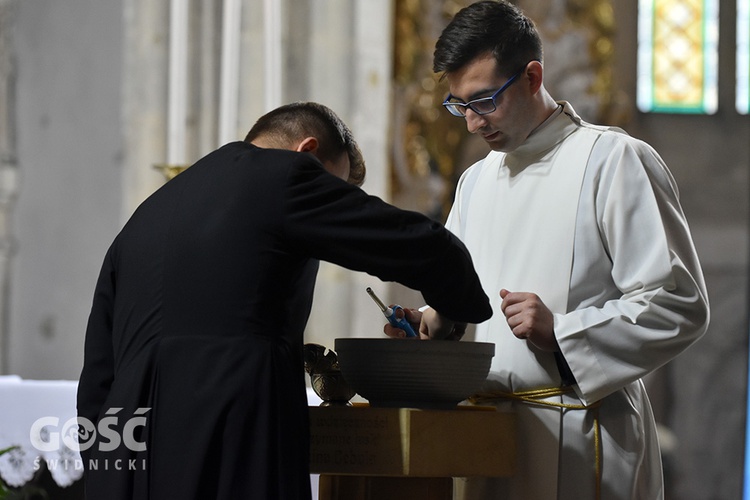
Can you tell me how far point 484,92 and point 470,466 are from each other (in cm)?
90

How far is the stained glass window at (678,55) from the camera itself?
24.8ft

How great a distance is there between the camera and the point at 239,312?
210cm

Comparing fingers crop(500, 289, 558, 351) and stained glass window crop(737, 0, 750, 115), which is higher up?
stained glass window crop(737, 0, 750, 115)

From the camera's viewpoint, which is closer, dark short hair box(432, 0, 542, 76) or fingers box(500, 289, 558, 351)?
fingers box(500, 289, 558, 351)

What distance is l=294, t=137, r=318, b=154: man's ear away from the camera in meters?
2.29

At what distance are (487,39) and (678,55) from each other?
552 cm

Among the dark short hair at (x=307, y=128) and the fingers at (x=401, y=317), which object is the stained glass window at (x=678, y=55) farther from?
the dark short hair at (x=307, y=128)

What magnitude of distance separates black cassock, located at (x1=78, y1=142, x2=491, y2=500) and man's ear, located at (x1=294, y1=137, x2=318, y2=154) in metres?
0.13

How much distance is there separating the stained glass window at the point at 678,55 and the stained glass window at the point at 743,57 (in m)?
0.17

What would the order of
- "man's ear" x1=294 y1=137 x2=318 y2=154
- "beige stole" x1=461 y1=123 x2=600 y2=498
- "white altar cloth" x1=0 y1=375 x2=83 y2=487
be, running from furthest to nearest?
1. "white altar cloth" x1=0 y1=375 x2=83 y2=487
2. "beige stole" x1=461 y1=123 x2=600 y2=498
3. "man's ear" x1=294 y1=137 x2=318 y2=154

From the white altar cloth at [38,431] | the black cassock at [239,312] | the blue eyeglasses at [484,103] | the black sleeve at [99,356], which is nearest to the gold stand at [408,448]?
the black cassock at [239,312]

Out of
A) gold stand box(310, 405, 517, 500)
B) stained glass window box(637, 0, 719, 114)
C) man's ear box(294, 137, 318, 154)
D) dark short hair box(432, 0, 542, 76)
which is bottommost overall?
gold stand box(310, 405, 517, 500)

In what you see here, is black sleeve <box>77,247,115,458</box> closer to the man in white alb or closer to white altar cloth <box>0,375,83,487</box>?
the man in white alb

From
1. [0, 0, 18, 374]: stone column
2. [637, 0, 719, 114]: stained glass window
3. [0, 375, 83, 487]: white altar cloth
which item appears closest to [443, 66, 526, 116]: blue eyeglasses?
[0, 375, 83, 487]: white altar cloth
